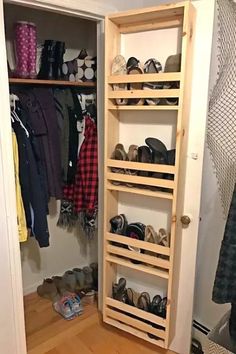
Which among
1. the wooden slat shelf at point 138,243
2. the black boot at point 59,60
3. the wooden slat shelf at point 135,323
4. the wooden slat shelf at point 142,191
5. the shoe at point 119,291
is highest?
the black boot at point 59,60

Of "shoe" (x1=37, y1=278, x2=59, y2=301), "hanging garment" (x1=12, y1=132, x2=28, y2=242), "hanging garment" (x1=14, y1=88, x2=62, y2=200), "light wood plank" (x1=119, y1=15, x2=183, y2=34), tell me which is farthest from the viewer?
"shoe" (x1=37, y1=278, x2=59, y2=301)

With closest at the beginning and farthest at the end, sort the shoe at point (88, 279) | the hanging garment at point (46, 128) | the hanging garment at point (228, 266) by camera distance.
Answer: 1. the hanging garment at point (228, 266)
2. the hanging garment at point (46, 128)
3. the shoe at point (88, 279)

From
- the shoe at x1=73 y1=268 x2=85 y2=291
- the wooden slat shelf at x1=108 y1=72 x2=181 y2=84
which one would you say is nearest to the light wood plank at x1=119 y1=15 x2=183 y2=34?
the wooden slat shelf at x1=108 y1=72 x2=181 y2=84

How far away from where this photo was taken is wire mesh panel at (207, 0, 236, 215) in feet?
5.04

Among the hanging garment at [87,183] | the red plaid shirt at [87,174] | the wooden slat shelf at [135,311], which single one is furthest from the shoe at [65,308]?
the red plaid shirt at [87,174]

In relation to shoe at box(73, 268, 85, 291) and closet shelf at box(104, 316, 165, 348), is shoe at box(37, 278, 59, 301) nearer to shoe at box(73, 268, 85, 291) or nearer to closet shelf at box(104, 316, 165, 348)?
shoe at box(73, 268, 85, 291)

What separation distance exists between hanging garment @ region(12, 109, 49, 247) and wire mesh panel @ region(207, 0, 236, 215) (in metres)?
1.10

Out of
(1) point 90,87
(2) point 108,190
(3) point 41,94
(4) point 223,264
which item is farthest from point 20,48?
(4) point 223,264

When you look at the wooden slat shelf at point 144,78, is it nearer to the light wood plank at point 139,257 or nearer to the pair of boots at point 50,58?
A: the pair of boots at point 50,58

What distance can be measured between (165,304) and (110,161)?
91cm

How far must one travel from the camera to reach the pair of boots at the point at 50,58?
2230 mm

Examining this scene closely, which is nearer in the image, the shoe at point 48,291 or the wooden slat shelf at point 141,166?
the wooden slat shelf at point 141,166

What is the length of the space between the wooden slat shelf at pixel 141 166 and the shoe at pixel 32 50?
2.67 feet

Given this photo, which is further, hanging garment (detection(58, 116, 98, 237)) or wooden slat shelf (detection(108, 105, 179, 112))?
hanging garment (detection(58, 116, 98, 237))
